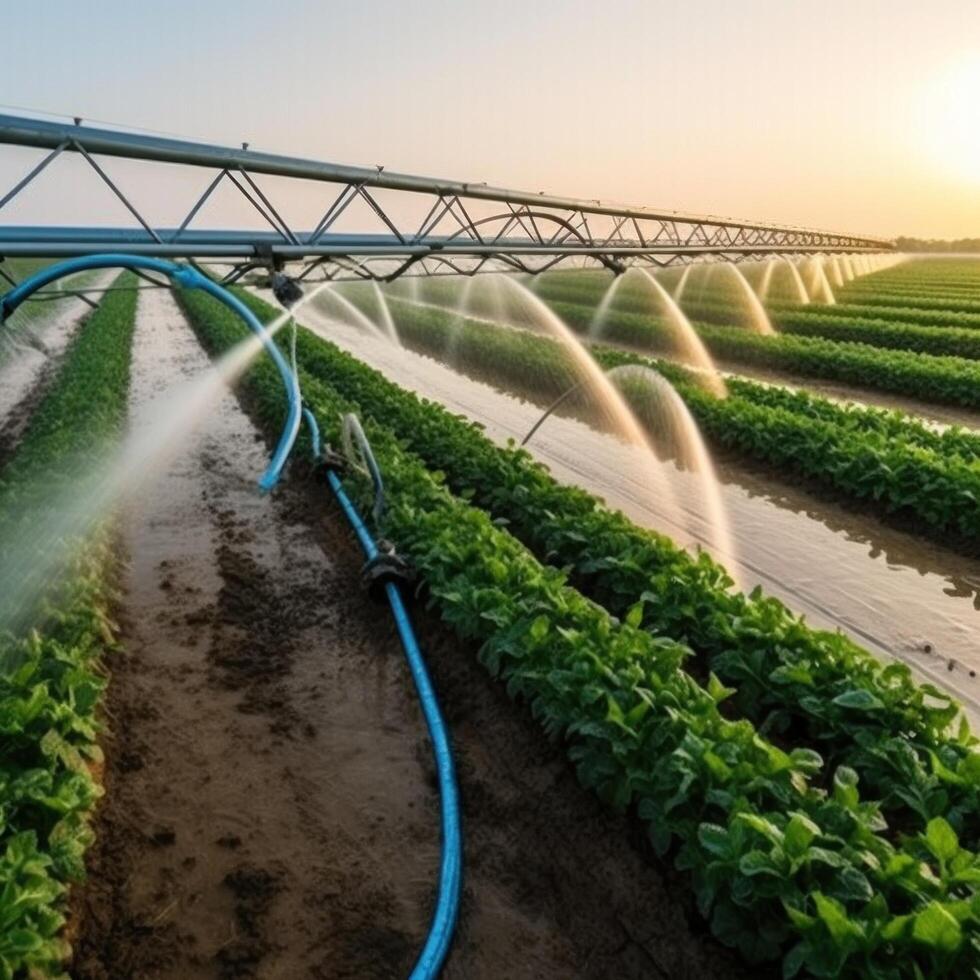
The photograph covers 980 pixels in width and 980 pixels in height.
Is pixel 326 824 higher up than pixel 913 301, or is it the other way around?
pixel 913 301

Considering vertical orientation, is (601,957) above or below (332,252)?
below

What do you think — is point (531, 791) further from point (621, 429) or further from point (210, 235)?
point (621, 429)

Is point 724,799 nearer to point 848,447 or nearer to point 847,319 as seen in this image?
point 848,447

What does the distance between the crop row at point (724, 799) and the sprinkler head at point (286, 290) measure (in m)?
4.12

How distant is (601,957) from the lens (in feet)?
11.6

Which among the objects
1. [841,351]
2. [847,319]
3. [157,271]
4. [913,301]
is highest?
[913,301]

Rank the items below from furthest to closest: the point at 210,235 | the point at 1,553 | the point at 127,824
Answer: the point at 210,235 → the point at 1,553 → the point at 127,824

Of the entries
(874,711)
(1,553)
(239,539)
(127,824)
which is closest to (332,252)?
(239,539)

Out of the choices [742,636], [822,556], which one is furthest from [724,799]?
[822,556]

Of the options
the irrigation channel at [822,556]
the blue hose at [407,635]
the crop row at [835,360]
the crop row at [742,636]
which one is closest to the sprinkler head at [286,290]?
the blue hose at [407,635]

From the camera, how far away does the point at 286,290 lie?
27.4 feet

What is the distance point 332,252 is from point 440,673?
241 inches

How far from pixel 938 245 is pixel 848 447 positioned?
424ft

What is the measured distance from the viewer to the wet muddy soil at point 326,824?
11.8ft
